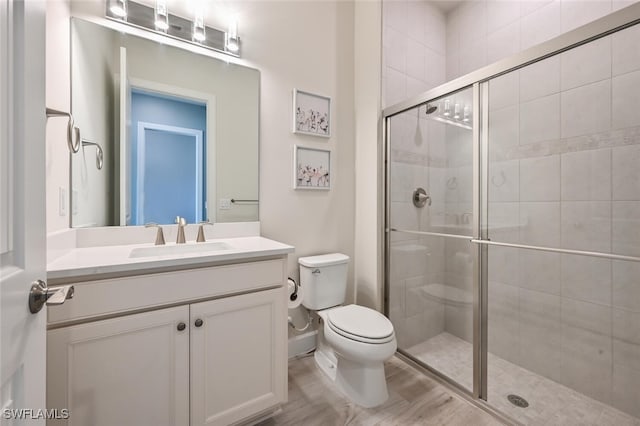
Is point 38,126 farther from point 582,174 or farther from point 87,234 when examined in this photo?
point 582,174

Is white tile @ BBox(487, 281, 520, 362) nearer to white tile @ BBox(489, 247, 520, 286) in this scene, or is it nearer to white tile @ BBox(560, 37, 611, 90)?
white tile @ BBox(489, 247, 520, 286)

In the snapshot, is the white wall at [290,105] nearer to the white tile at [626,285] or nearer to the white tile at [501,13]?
the white tile at [501,13]

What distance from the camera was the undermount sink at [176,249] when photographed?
1304mm

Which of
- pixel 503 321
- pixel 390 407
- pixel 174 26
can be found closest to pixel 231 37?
pixel 174 26

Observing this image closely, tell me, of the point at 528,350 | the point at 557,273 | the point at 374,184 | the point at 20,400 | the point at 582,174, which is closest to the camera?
the point at 20,400

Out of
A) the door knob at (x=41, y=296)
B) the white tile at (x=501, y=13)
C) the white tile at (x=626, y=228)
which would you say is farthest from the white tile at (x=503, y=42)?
the door knob at (x=41, y=296)

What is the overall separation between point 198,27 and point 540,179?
2.15m

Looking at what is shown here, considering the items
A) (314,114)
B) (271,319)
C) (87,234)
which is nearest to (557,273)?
(271,319)

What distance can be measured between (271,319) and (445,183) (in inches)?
55.1

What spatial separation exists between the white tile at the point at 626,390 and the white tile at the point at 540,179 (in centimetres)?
91

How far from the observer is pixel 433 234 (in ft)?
6.24

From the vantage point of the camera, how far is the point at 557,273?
1646 millimetres

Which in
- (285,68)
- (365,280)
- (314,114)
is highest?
(285,68)

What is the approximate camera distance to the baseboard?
76.5 inches
